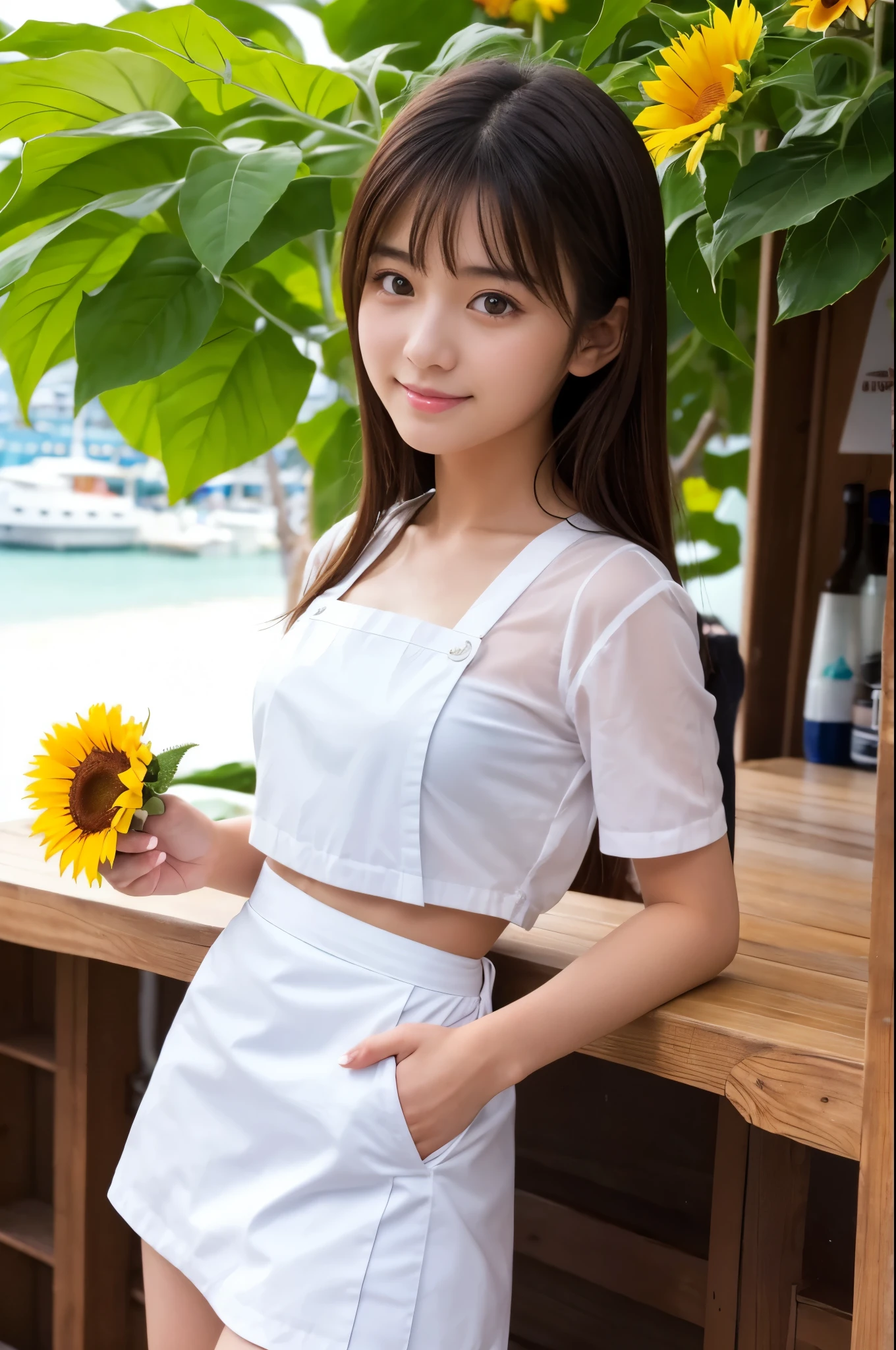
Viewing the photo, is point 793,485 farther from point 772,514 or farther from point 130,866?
point 130,866

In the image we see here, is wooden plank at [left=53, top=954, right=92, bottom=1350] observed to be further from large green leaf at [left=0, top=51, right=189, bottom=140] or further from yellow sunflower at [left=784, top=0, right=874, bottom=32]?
yellow sunflower at [left=784, top=0, right=874, bottom=32]

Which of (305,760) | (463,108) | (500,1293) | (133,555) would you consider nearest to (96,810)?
(305,760)

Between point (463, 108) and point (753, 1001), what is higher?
point (463, 108)

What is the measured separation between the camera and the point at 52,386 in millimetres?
1478

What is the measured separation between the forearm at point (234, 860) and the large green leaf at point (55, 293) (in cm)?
41

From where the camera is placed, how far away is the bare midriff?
2.81 feet

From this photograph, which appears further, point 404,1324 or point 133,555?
point 133,555

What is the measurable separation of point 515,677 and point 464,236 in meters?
0.28

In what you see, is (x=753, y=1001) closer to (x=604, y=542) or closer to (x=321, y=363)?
(x=604, y=542)

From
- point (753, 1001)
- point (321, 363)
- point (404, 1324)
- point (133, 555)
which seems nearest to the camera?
point (404, 1324)

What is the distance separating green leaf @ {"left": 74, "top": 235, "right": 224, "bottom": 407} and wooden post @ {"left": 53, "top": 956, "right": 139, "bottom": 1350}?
59 centimetres

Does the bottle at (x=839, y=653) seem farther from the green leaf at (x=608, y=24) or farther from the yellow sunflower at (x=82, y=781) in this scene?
the yellow sunflower at (x=82, y=781)

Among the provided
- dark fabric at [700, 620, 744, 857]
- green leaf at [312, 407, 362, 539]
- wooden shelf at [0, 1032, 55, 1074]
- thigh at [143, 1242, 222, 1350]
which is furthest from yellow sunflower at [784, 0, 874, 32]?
wooden shelf at [0, 1032, 55, 1074]

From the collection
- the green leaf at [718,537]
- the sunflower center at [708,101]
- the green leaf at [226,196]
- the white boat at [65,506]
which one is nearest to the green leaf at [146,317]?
the green leaf at [226,196]
